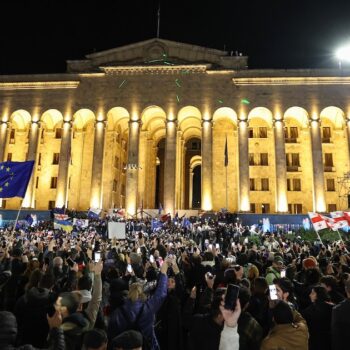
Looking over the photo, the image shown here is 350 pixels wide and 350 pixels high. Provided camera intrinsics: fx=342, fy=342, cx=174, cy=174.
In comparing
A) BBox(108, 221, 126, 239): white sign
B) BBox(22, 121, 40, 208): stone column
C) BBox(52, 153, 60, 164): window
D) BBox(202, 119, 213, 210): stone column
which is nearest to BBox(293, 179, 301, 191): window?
BBox(202, 119, 213, 210): stone column

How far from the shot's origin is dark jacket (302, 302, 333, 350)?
4.93 m

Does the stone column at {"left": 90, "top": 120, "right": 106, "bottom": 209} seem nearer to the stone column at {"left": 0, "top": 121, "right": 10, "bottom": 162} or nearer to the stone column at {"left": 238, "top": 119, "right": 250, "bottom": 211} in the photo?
the stone column at {"left": 0, "top": 121, "right": 10, "bottom": 162}

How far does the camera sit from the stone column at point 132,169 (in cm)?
3733

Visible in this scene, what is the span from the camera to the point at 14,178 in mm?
11148

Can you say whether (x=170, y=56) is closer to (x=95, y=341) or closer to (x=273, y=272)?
(x=273, y=272)

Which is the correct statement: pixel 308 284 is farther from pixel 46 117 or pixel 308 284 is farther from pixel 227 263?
pixel 46 117

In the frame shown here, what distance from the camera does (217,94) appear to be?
3891 centimetres

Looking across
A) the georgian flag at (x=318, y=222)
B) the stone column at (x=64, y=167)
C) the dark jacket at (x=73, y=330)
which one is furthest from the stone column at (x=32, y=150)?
the dark jacket at (x=73, y=330)

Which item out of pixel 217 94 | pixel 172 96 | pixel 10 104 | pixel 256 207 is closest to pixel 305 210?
pixel 256 207

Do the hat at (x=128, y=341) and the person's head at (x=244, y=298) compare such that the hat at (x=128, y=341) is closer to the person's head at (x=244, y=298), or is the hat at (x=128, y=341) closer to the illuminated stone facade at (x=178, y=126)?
the person's head at (x=244, y=298)

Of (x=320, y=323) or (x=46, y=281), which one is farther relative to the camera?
(x=46, y=281)

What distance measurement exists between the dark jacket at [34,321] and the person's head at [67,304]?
1.90 feet

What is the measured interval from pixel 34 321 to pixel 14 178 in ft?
25.2

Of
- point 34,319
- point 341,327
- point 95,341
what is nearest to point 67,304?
point 34,319
